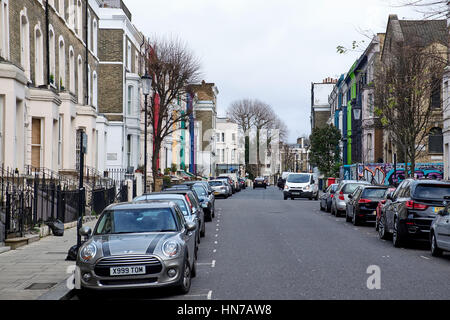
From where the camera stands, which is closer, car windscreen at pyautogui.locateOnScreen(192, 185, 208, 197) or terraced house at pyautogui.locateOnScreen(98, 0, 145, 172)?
car windscreen at pyautogui.locateOnScreen(192, 185, 208, 197)

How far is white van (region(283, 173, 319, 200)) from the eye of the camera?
50438 millimetres

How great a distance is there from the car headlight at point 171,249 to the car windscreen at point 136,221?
977mm

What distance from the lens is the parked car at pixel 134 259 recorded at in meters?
10.2

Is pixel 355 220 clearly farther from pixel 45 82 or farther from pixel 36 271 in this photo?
pixel 36 271

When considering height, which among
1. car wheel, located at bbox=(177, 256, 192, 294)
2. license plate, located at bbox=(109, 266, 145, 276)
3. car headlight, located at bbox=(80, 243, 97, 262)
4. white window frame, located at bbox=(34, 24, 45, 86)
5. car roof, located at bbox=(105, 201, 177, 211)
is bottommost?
car wheel, located at bbox=(177, 256, 192, 294)

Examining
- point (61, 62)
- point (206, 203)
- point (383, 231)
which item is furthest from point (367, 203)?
point (61, 62)

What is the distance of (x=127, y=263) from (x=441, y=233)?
7698 mm

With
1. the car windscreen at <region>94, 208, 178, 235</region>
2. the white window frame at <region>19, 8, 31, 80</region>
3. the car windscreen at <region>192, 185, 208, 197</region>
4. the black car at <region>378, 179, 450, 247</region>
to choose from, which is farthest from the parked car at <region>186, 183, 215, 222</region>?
the car windscreen at <region>94, 208, 178, 235</region>

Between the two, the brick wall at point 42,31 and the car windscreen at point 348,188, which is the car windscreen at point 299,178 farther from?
the car windscreen at point 348,188

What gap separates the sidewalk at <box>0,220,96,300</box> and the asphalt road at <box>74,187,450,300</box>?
1012mm

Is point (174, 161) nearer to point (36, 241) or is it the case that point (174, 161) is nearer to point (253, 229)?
point (253, 229)

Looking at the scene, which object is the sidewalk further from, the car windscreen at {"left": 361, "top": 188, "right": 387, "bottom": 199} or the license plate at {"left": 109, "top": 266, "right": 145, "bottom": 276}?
the car windscreen at {"left": 361, "top": 188, "right": 387, "bottom": 199}
